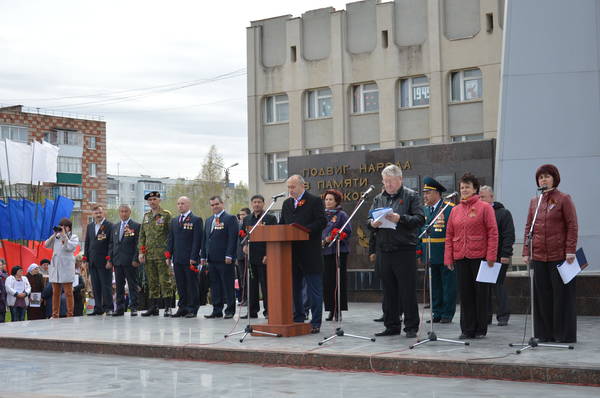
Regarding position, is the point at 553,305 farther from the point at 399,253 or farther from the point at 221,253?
the point at 221,253

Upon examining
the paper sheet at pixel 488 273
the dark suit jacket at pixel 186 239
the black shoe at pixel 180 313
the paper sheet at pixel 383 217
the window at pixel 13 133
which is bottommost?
the black shoe at pixel 180 313

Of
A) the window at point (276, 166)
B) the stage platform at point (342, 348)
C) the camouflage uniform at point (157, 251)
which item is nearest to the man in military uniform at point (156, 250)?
the camouflage uniform at point (157, 251)

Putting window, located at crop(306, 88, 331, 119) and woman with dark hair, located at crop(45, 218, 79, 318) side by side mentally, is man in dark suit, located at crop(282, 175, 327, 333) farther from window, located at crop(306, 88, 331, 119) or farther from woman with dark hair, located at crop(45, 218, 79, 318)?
window, located at crop(306, 88, 331, 119)

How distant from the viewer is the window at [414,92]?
44.4 m

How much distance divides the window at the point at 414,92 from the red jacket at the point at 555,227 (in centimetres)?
3553

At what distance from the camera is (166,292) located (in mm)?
14547

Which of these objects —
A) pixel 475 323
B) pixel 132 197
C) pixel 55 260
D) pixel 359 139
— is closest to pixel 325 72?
pixel 359 139

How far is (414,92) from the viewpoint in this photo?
1761 inches

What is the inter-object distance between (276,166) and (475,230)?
40.3 meters

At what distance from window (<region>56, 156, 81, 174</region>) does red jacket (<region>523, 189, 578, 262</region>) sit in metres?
78.3

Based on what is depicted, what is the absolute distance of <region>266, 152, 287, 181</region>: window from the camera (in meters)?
49.5

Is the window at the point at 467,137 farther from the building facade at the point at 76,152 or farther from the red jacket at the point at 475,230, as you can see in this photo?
the building facade at the point at 76,152

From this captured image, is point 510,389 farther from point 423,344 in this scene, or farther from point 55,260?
point 55,260

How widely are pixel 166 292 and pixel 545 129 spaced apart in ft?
22.3
